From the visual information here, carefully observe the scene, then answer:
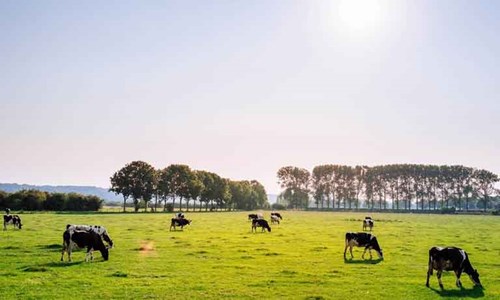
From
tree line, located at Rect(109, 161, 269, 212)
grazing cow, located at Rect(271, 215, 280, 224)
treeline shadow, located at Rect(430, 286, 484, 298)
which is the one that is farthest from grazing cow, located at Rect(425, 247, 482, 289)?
tree line, located at Rect(109, 161, 269, 212)

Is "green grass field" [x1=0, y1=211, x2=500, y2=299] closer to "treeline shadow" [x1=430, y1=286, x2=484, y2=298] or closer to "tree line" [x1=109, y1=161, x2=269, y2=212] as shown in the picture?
"treeline shadow" [x1=430, y1=286, x2=484, y2=298]

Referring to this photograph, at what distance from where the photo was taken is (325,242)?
38.6m

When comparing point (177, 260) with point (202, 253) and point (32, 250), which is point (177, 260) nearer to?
point (202, 253)

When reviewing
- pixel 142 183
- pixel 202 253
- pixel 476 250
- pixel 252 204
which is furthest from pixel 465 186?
pixel 202 253

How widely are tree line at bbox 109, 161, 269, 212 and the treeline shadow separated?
360 feet

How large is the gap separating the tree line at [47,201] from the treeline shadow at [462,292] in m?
111

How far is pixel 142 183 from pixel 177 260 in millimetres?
104869

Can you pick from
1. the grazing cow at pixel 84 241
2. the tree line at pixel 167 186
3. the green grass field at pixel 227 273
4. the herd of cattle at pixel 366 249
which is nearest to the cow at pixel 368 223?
the green grass field at pixel 227 273

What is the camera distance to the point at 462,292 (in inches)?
774

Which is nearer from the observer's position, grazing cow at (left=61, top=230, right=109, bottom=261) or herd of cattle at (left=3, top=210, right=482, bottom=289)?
herd of cattle at (left=3, top=210, right=482, bottom=289)

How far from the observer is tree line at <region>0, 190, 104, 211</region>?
109m

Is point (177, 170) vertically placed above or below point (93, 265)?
above

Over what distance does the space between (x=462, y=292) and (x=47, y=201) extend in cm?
11362

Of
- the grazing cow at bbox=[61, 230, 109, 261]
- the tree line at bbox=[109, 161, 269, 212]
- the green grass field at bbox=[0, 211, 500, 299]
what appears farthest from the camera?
the tree line at bbox=[109, 161, 269, 212]
